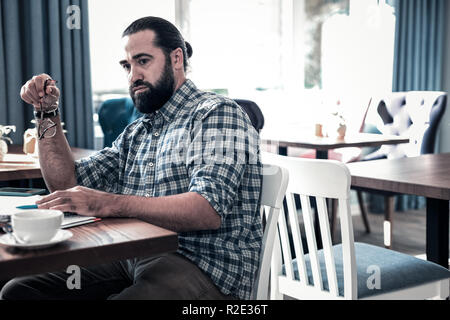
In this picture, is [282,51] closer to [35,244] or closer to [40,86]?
[40,86]

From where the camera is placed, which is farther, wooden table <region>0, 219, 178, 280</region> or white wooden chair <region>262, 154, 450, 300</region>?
white wooden chair <region>262, 154, 450, 300</region>

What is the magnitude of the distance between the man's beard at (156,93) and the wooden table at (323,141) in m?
1.79

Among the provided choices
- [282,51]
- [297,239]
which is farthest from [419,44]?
[297,239]

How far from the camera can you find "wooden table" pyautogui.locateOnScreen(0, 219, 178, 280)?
0.91 m

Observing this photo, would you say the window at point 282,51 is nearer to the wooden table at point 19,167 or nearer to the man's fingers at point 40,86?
the wooden table at point 19,167

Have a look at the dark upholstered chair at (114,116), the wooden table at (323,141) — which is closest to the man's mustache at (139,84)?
the dark upholstered chair at (114,116)

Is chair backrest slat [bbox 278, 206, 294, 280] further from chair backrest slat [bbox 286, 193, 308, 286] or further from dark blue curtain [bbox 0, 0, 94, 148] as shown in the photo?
dark blue curtain [bbox 0, 0, 94, 148]

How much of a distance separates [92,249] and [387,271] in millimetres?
1062

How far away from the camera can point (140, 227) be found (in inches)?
44.7

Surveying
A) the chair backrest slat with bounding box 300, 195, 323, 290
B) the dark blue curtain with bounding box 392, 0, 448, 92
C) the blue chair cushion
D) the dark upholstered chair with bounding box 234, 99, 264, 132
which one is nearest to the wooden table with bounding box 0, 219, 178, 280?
the chair backrest slat with bounding box 300, 195, 323, 290

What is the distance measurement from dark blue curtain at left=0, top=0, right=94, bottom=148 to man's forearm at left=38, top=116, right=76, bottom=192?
1768mm

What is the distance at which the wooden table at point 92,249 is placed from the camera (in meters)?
0.91

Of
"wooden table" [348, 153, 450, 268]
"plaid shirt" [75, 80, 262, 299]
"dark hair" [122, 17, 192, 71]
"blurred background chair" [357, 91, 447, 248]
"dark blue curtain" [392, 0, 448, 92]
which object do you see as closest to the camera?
"plaid shirt" [75, 80, 262, 299]
